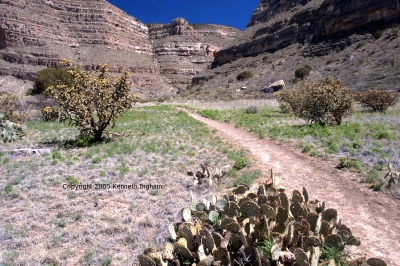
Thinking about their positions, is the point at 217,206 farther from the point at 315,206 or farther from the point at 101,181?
the point at 101,181

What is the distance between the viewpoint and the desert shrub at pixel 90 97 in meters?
12.1

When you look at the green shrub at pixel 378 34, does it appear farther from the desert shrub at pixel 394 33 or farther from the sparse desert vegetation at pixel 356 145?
the sparse desert vegetation at pixel 356 145

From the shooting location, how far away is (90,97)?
12.4 metres

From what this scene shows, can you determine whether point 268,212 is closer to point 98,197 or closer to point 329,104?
point 98,197

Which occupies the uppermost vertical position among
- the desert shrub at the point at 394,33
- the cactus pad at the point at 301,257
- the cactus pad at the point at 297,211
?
the desert shrub at the point at 394,33

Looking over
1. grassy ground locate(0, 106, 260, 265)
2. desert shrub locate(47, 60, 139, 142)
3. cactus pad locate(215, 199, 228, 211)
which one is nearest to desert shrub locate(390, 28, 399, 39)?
grassy ground locate(0, 106, 260, 265)

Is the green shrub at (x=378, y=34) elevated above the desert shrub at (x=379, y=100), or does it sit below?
above

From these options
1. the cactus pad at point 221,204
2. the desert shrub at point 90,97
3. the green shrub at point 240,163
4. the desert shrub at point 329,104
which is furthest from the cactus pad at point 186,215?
the desert shrub at point 329,104

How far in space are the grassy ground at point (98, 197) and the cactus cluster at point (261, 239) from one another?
0.91 metres

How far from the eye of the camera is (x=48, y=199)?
21.2 feet

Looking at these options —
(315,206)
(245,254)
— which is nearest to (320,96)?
(315,206)

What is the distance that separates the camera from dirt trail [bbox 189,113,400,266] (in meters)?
4.44

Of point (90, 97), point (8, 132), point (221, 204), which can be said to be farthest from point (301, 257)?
point (8, 132)

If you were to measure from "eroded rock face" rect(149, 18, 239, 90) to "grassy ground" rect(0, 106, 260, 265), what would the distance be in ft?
283
